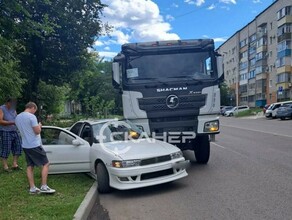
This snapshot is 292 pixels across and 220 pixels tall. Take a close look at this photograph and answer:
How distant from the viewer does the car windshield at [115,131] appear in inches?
307

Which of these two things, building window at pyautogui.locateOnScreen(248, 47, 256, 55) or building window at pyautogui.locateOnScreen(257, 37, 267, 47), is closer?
building window at pyautogui.locateOnScreen(257, 37, 267, 47)

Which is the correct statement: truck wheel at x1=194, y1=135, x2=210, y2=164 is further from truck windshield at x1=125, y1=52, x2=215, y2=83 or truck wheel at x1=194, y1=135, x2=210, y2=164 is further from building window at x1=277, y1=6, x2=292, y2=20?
building window at x1=277, y1=6, x2=292, y2=20

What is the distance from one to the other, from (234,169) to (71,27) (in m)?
10.1

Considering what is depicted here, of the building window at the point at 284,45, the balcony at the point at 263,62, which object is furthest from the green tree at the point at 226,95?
the building window at the point at 284,45

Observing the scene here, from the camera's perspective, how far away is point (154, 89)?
8.31 metres

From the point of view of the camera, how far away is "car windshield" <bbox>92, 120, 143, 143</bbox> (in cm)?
779

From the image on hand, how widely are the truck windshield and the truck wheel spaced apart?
1696 millimetres

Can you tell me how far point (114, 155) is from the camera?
22.1ft

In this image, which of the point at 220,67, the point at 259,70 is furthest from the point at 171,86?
the point at 259,70

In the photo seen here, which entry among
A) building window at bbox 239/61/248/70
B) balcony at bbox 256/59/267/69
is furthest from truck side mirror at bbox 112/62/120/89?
building window at bbox 239/61/248/70

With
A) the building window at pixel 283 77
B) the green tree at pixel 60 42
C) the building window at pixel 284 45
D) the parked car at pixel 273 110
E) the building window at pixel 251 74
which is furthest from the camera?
the building window at pixel 251 74

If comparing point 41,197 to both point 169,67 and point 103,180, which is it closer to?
point 103,180

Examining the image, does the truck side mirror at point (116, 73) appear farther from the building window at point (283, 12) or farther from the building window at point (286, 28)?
the building window at point (283, 12)

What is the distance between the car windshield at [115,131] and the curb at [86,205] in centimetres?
121
